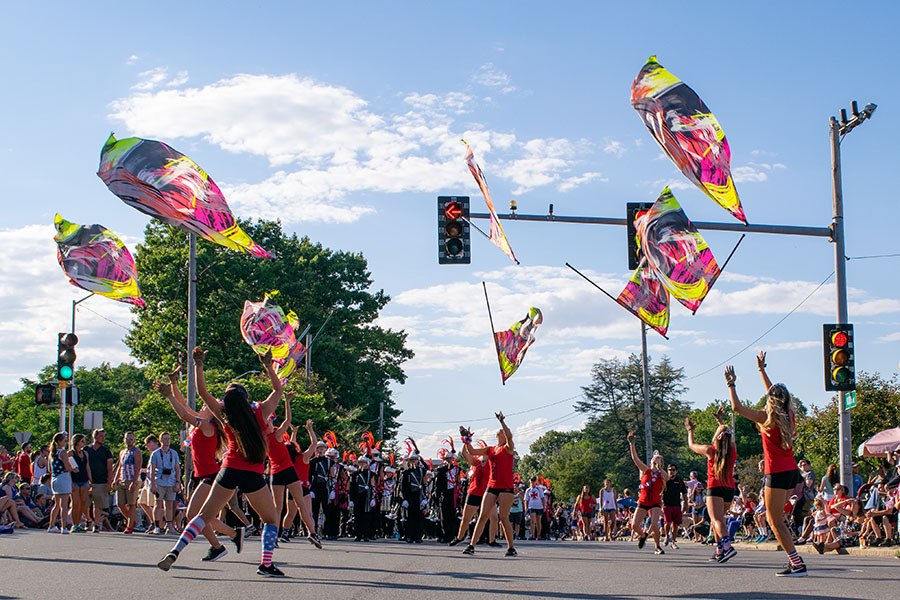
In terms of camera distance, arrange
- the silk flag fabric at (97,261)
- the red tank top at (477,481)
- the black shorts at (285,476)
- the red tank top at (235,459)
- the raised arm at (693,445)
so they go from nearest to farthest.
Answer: the red tank top at (235,459) → the raised arm at (693,445) → the black shorts at (285,476) → the red tank top at (477,481) → the silk flag fabric at (97,261)

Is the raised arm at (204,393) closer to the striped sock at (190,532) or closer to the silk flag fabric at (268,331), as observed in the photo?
the striped sock at (190,532)

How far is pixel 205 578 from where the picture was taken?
36.1ft

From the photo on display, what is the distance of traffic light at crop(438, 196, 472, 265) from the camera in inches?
781

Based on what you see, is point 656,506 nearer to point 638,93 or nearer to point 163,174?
point 638,93

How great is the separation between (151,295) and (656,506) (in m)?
39.5

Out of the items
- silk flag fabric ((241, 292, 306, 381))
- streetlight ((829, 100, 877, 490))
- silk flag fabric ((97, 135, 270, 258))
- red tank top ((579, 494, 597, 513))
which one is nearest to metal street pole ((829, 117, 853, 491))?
streetlight ((829, 100, 877, 490))

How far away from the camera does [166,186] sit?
20109 mm

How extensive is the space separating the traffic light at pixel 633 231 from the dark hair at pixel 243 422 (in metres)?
10.2

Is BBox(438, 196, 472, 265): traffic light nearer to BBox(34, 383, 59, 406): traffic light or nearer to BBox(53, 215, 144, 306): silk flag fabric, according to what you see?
BBox(53, 215, 144, 306): silk flag fabric

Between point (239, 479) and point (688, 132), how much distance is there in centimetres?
1060

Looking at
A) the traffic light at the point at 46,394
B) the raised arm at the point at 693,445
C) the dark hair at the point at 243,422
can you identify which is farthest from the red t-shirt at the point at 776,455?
the traffic light at the point at 46,394

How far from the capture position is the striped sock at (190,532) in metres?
10.6

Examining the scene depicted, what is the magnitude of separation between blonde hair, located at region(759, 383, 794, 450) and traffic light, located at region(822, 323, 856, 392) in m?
8.11

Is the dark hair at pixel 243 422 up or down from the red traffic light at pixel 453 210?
down
